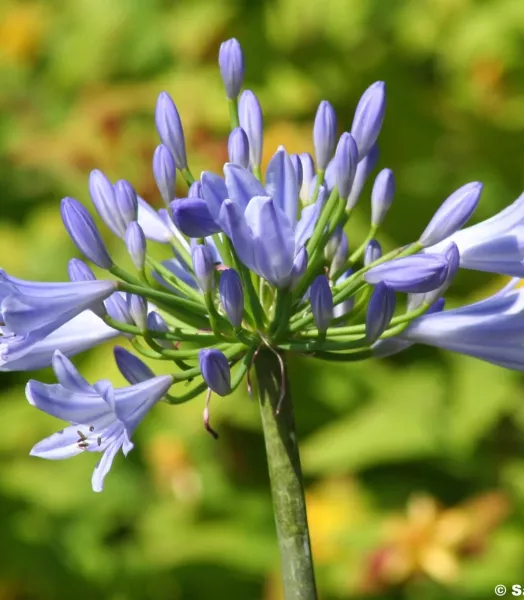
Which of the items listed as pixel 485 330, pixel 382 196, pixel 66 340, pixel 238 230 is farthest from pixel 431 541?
pixel 238 230

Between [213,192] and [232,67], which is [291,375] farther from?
[213,192]

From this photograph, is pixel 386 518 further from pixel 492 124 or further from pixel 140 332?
pixel 140 332

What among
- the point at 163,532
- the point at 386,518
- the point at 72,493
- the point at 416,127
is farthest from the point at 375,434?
the point at 416,127

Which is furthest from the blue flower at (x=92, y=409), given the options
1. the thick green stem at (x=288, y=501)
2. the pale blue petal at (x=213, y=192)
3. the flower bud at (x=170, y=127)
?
the flower bud at (x=170, y=127)

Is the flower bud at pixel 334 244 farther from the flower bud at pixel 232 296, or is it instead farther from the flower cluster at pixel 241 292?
the flower bud at pixel 232 296

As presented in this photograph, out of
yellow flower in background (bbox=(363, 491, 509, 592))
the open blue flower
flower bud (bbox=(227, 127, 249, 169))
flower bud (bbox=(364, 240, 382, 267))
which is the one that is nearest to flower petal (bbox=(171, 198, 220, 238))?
the open blue flower
